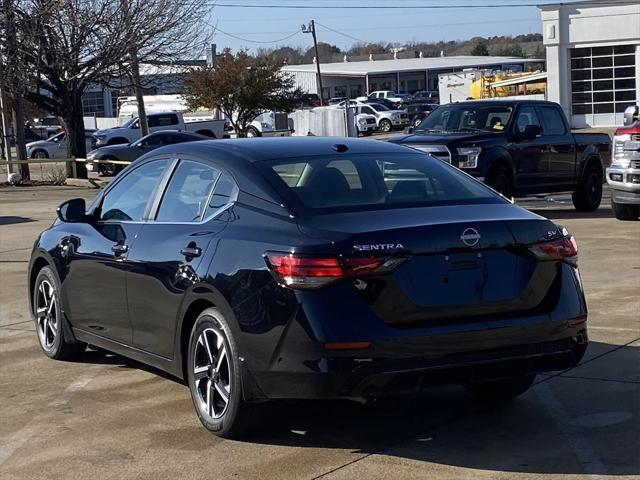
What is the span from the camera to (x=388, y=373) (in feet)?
17.9

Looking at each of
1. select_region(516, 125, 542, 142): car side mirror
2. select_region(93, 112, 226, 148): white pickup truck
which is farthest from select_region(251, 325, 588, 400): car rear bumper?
select_region(93, 112, 226, 148): white pickup truck

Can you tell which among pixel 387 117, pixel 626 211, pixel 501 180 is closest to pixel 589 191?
pixel 501 180

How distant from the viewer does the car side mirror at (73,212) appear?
7797mm

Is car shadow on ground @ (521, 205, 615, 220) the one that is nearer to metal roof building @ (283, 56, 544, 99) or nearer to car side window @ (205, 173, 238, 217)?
car side window @ (205, 173, 238, 217)

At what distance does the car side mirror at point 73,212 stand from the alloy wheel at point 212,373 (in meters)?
1.95

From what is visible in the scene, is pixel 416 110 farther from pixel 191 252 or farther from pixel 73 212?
pixel 191 252

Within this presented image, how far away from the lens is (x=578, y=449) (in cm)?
580

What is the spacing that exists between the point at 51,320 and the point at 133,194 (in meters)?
1.49

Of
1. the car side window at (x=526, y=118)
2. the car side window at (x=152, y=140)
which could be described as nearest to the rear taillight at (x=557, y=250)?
the car side window at (x=526, y=118)

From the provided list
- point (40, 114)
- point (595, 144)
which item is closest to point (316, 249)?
point (595, 144)

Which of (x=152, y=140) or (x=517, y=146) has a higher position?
(x=517, y=146)

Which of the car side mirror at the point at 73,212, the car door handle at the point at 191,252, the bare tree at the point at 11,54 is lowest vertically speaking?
the car door handle at the point at 191,252

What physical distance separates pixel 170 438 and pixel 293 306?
4.24 feet

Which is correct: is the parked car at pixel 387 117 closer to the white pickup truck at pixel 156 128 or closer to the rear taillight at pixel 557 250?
the white pickup truck at pixel 156 128
